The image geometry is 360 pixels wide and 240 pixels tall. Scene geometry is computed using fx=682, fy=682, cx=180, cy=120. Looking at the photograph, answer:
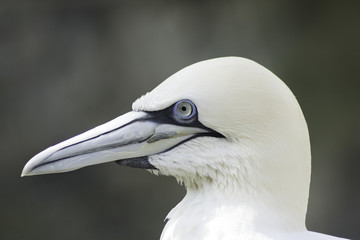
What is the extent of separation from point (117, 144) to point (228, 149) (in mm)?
432

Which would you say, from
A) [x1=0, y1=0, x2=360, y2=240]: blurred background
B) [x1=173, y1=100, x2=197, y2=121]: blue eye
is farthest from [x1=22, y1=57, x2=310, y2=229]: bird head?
[x1=0, y1=0, x2=360, y2=240]: blurred background

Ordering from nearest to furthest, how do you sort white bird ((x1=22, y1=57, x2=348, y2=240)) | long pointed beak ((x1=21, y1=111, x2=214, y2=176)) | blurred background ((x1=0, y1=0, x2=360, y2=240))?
white bird ((x1=22, y1=57, x2=348, y2=240)), long pointed beak ((x1=21, y1=111, x2=214, y2=176)), blurred background ((x1=0, y1=0, x2=360, y2=240))

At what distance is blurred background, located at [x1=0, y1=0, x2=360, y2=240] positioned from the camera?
6.37m

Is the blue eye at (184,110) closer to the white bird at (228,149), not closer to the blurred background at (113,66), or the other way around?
the white bird at (228,149)

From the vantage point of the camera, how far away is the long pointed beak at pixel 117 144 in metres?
2.61

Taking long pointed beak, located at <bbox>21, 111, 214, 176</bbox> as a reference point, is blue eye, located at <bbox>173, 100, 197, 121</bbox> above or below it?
above

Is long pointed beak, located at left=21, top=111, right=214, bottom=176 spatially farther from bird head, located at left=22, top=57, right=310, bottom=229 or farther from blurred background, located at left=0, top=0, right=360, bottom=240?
blurred background, located at left=0, top=0, right=360, bottom=240

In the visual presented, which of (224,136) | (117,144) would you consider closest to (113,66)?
(117,144)

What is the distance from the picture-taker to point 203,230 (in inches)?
99.3

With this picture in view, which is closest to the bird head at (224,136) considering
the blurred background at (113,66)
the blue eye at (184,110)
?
the blue eye at (184,110)

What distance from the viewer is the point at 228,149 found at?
2545 mm

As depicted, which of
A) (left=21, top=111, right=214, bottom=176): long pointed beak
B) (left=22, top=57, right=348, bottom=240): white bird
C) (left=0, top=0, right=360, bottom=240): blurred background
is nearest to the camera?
(left=22, top=57, right=348, bottom=240): white bird

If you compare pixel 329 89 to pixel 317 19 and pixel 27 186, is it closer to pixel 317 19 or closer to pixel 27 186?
pixel 317 19

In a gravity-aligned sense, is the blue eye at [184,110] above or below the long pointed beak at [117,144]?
above
